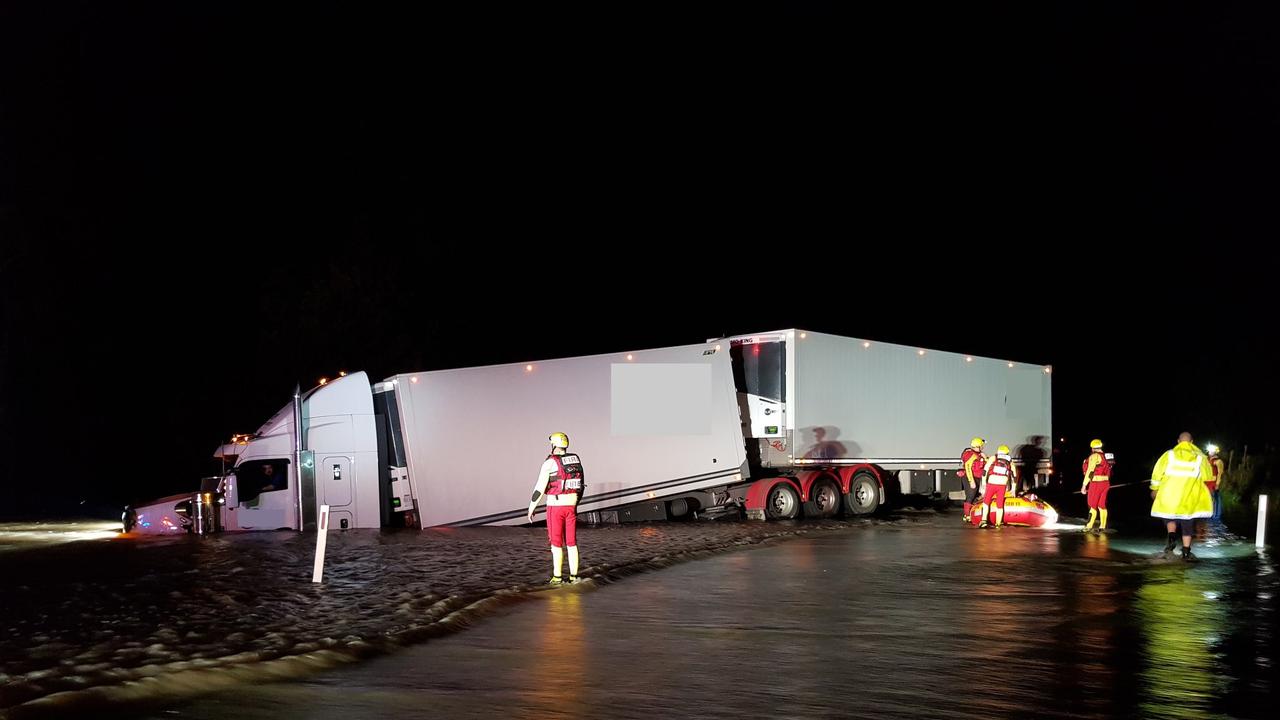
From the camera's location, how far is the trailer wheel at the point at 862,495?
23.2 meters

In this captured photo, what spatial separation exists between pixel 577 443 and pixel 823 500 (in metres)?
5.64

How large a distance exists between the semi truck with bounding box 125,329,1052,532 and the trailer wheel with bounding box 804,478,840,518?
3 centimetres

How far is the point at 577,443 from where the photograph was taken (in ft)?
66.8

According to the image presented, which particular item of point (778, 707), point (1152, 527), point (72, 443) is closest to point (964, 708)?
point (778, 707)

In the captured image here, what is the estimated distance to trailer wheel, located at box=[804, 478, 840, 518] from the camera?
22.3 metres

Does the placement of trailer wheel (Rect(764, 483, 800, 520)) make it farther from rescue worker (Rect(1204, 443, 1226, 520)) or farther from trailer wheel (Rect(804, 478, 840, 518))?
rescue worker (Rect(1204, 443, 1226, 520))

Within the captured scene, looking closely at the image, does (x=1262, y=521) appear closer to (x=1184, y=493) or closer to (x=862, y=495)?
(x=1184, y=493)

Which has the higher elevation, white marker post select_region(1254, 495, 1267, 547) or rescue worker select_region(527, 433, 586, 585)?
rescue worker select_region(527, 433, 586, 585)

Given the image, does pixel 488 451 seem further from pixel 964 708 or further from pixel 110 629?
pixel 964 708

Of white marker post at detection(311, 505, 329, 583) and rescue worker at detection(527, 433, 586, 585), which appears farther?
rescue worker at detection(527, 433, 586, 585)

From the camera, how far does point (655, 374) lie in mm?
21031

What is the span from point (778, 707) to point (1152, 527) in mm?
16460

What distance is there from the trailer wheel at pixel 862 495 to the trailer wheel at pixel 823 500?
45cm

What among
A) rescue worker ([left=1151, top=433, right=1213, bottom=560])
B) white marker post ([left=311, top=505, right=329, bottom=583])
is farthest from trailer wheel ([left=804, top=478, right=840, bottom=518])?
white marker post ([left=311, top=505, right=329, bottom=583])
